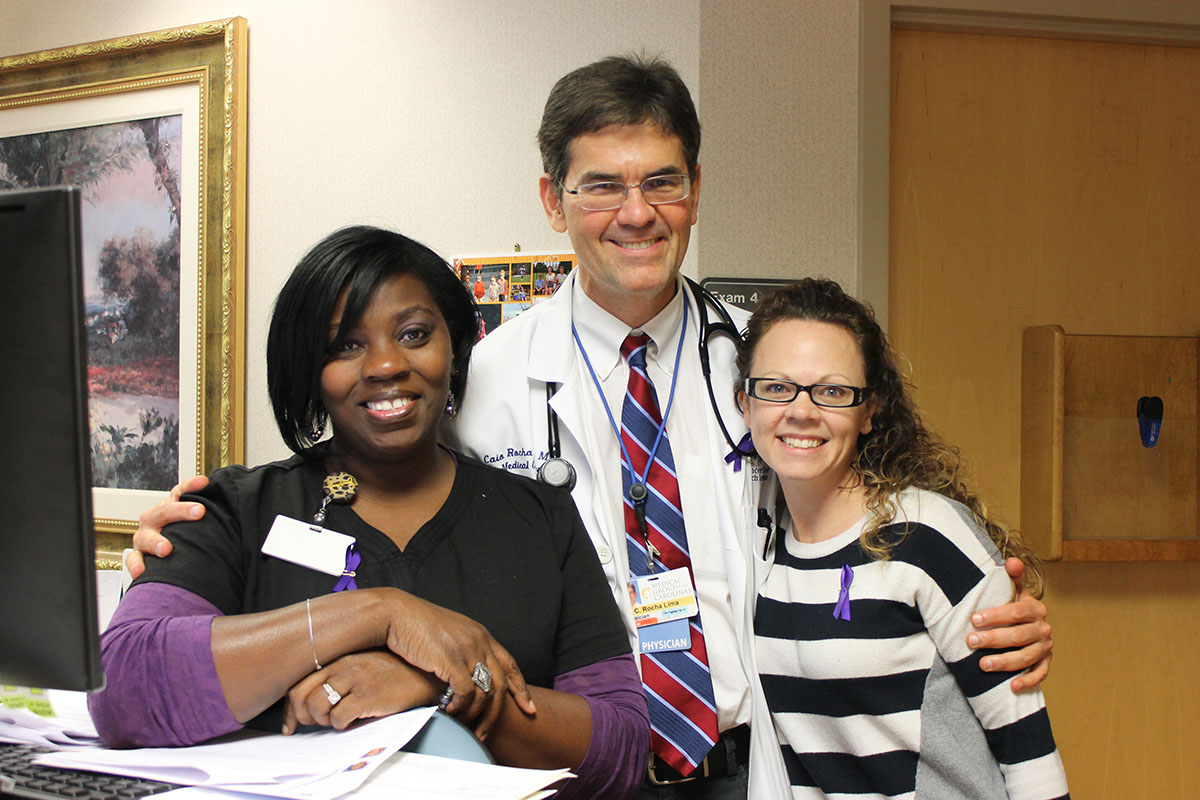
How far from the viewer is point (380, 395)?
1291mm

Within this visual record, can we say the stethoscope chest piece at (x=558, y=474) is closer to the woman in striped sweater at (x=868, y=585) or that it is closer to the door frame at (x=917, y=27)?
the woman in striped sweater at (x=868, y=585)

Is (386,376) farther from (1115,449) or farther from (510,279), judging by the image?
(1115,449)

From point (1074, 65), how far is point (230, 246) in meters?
2.56

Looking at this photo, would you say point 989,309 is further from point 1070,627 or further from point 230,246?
point 230,246

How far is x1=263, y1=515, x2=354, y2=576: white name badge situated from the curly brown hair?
76 cm

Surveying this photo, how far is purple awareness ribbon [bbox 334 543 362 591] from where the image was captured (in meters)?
1.19

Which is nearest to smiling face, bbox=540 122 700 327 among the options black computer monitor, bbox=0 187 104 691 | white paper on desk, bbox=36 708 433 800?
white paper on desk, bbox=36 708 433 800

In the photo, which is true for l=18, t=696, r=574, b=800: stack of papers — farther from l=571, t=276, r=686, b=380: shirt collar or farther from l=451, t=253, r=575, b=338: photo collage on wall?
l=451, t=253, r=575, b=338: photo collage on wall

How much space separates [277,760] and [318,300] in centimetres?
67

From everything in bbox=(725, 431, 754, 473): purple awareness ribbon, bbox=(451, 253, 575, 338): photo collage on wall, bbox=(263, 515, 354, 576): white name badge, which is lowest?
bbox=(263, 515, 354, 576): white name badge

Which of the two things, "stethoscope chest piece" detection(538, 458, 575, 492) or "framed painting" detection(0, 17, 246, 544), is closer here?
"stethoscope chest piece" detection(538, 458, 575, 492)

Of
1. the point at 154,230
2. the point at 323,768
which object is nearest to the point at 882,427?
the point at 323,768

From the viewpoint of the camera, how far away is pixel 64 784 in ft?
2.41

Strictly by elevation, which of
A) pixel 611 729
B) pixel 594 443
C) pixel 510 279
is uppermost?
pixel 510 279
